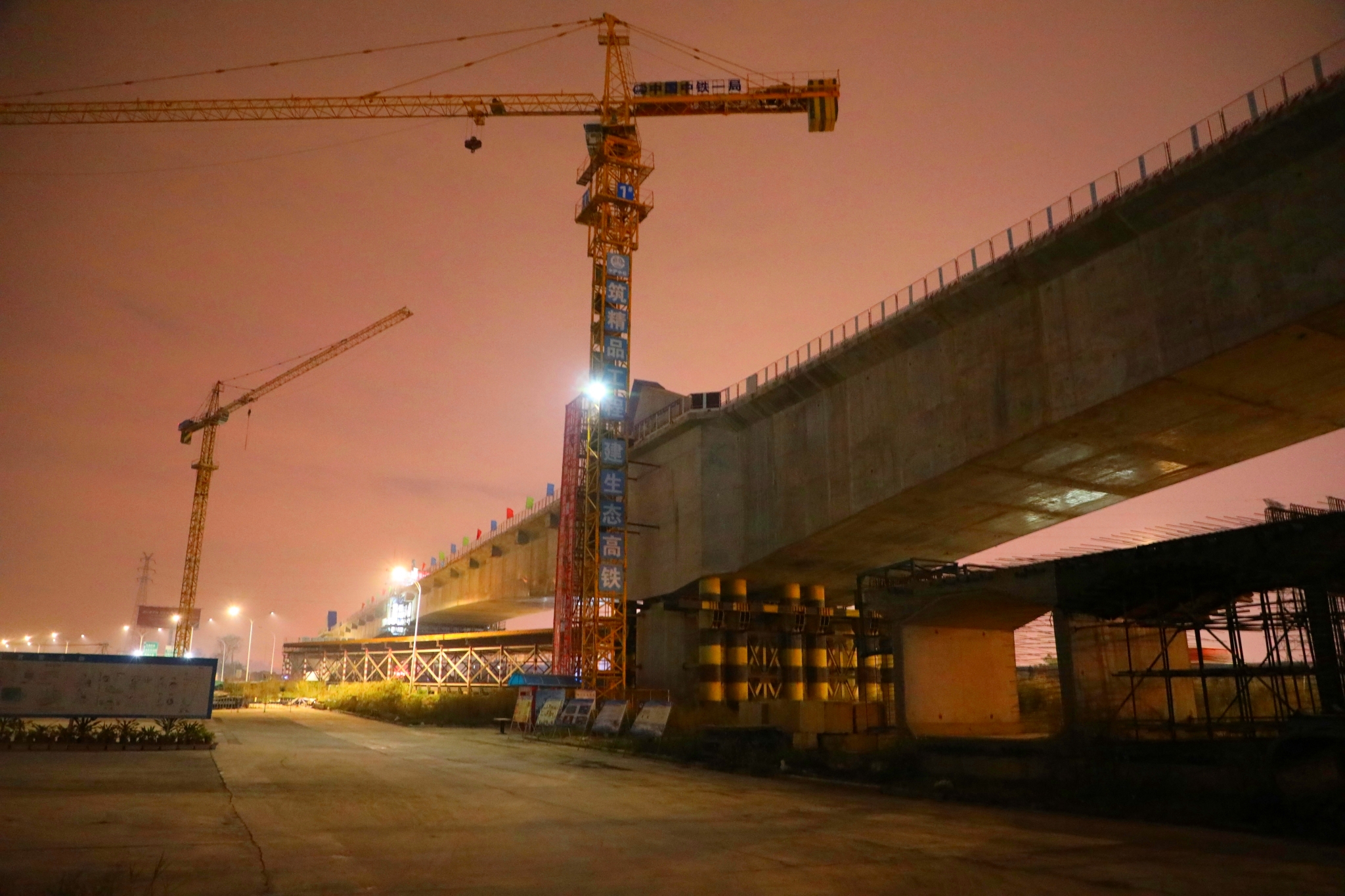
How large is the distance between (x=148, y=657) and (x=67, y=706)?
2.32 meters

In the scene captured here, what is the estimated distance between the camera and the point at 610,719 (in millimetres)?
34812

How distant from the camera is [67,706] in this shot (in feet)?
84.5

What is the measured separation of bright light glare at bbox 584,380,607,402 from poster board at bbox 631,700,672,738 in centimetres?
1880

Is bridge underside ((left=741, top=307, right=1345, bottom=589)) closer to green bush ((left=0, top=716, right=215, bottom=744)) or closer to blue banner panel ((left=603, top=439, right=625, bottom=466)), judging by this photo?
blue banner panel ((left=603, top=439, right=625, bottom=466))

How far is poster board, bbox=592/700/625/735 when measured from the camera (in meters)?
34.1

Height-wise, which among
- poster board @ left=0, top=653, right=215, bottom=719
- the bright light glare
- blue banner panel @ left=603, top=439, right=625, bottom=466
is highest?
the bright light glare

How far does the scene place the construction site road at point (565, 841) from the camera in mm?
9523

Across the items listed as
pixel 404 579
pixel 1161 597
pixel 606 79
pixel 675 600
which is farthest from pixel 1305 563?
pixel 404 579

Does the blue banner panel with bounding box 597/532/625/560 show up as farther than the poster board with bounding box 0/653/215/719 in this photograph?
Yes

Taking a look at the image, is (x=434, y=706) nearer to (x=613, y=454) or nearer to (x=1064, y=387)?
(x=613, y=454)

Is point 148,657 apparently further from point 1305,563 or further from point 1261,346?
point 1261,346

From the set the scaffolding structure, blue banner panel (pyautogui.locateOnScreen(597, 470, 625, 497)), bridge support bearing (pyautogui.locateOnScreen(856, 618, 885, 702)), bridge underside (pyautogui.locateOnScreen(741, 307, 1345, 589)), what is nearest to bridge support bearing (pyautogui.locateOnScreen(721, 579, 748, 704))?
bridge underside (pyautogui.locateOnScreen(741, 307, 1345, 589))

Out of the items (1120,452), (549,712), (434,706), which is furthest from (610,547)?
(1120,452)

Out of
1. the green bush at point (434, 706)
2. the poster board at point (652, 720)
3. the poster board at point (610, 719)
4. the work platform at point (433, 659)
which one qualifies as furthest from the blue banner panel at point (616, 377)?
the work platform at point (433, 659)
